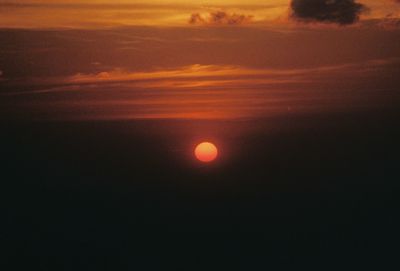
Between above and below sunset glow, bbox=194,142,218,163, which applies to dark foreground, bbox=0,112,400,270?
below

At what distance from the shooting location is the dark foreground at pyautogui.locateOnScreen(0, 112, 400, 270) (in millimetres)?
32344

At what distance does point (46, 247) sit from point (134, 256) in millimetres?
3968

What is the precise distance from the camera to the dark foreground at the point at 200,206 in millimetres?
32344

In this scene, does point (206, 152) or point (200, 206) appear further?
point (206, 152)

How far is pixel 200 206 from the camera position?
145 feet

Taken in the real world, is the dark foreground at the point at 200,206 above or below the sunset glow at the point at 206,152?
below

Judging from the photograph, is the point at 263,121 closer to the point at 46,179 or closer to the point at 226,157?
the point at 226,157

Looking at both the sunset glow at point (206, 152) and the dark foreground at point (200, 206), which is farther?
the sunset glow at point (206, 152)

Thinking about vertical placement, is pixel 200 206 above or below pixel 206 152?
below

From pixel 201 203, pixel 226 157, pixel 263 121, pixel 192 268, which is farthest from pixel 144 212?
pixel 263 121

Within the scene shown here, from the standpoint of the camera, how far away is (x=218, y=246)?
3434cm

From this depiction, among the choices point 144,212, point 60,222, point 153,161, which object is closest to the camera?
point 60,222

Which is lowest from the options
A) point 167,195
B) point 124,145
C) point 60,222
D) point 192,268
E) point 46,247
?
point 192,268

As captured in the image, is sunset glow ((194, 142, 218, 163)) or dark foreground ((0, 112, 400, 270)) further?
sunset glow ((194, 142, 218, 163))
